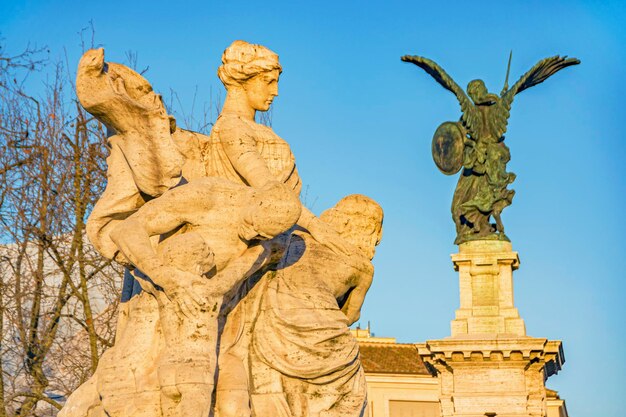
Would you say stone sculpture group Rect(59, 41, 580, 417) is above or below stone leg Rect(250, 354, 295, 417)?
above

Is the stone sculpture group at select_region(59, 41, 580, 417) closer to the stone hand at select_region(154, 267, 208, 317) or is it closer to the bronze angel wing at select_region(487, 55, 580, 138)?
the stone hand at select_region(154, 267, 208, 317)

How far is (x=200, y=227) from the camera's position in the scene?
6.67 meters

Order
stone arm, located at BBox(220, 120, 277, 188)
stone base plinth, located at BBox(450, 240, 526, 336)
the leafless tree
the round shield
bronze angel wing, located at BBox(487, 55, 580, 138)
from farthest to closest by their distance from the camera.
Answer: the round shield < bronze angel wing, located at BBox(487, 55, 580, 138) < stone base plinth, located at BBox(450, 240, 526, 336) < the leafless tree < stone arm, located at BBox(220, 120, 277, 188)

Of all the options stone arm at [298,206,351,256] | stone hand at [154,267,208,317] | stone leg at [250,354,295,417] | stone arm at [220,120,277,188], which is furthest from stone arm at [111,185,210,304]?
stone arm at [298,206,351,256]

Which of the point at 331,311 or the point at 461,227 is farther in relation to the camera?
the point at 461,227

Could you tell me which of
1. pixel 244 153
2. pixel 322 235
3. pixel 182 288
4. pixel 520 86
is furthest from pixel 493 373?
pixel 182 288

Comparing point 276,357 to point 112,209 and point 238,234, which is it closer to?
point 238,234

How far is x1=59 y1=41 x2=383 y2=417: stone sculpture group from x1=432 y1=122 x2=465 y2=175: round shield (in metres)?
33.2

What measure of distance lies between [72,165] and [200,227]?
11.4 m

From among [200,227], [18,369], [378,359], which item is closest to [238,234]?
[200,227]

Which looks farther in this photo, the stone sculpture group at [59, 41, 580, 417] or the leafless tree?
the leafless tree

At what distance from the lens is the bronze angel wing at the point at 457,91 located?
3966 centimetres

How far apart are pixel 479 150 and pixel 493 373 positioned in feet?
24.6

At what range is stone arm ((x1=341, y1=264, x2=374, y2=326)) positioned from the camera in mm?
7375
